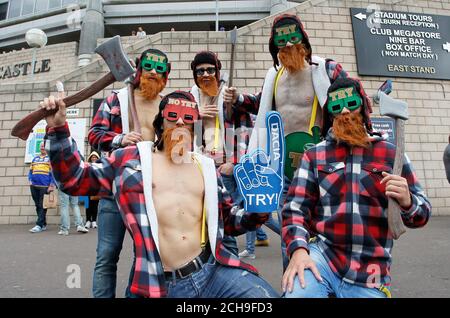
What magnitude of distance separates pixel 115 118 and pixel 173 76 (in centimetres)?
558

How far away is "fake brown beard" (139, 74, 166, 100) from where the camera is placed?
7.39 feet

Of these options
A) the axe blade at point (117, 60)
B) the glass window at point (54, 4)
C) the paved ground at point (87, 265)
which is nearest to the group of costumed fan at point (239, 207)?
the axe blade at point (117, 60)

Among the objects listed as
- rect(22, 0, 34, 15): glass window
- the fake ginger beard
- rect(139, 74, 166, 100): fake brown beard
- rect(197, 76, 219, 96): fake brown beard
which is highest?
rect(22, 0, 34, 15): glass window

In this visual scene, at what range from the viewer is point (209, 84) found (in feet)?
8.33

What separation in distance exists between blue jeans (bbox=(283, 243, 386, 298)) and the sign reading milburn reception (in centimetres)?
753

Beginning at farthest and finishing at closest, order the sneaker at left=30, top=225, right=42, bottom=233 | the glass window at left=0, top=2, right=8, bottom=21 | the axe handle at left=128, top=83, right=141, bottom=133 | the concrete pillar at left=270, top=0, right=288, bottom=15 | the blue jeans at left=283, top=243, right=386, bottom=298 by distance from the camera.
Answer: the glass window at left=0, top=2, right=8, bottom=21
the concrete pillar at left=270, top=0, right=288, bottom=15
the sneaker at left=30, top=225, right=42, bottom=233
the axe handle at left=128, top=83, right=141, bottom=133
the blue jeans at left=283, top=243, right=386, bottom=298

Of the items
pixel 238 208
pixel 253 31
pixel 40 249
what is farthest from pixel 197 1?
pixel 238 208

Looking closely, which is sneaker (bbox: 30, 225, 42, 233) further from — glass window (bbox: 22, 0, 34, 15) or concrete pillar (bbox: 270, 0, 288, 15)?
glass window (bbox: 22, 0, 34, 15)

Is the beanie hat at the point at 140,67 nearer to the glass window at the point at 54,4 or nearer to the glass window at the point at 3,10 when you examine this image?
the glass window at the point at 54,4

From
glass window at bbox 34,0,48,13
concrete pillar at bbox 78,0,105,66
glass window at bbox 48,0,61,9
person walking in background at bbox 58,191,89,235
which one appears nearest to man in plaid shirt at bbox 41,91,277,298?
person walking in background at bbox 58,191,89,235

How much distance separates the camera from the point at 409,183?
1613 millimetres

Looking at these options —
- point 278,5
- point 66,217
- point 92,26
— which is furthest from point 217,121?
point 92,26

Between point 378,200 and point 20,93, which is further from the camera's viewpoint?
point 20,93
